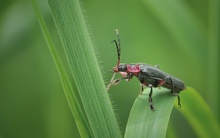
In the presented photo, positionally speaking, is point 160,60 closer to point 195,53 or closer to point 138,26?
point 138,26

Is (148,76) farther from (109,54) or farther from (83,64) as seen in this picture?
(109,54)

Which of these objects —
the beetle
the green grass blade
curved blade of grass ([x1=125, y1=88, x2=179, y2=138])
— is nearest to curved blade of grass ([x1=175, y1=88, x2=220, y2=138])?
the beetle

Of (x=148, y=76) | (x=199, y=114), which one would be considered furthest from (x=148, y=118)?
(x=199, y=114)

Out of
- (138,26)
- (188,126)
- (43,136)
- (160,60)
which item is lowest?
(188,126)

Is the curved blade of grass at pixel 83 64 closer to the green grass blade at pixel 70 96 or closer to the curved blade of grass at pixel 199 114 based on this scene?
the green grass blade at pixel 70 96

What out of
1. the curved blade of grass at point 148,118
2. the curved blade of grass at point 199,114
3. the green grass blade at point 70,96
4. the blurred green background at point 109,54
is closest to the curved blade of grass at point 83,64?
the green grass blade at point 70,96

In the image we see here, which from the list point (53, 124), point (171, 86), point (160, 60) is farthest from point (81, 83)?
point (160, 60)
